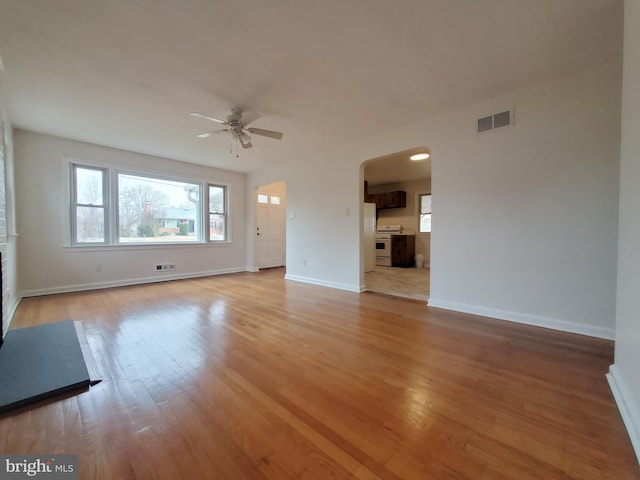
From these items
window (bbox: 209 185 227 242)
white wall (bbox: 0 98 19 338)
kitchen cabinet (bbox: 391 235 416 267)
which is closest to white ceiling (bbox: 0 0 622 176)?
white wall (bbox: 0 98 19 338)

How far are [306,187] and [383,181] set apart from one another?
344cm

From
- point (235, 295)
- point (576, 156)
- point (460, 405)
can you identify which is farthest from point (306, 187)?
point (460, 405)

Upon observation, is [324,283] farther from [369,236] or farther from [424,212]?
[424,212]

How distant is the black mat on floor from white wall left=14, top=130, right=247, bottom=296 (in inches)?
82.2

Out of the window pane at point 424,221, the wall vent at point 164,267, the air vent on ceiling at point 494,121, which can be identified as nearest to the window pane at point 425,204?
the window pane at point 424,221

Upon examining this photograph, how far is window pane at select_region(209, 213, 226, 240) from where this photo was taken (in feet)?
20.1

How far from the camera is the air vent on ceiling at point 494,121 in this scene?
2.83m

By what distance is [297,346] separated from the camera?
88.5 inches

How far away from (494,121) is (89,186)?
6186mm

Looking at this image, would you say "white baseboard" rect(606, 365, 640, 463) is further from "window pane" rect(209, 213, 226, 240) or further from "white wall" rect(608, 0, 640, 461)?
"window pane" rect(209, 213, 226, 240)

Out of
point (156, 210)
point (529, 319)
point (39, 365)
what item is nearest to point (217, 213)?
point (156, 210)

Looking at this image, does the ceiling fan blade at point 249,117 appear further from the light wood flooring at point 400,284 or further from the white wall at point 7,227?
the light wood flooring at point 400,284

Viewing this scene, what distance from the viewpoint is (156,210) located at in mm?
5254

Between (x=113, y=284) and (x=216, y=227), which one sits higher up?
(x=216, y=227)
